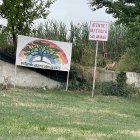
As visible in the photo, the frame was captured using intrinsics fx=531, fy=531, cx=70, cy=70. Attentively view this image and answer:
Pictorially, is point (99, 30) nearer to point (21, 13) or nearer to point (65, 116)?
point (21, 13)

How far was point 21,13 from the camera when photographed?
19.9 m

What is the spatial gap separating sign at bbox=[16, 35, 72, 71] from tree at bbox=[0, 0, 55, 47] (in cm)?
72

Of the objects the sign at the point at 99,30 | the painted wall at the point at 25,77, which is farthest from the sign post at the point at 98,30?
the painted wall at the point at 25,77

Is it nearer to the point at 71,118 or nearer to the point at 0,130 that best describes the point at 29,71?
the point at 71,118

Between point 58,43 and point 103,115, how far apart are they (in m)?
6.84

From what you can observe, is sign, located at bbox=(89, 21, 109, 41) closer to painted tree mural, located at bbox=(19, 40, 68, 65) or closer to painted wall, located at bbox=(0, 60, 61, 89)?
painted tree mural, located at bbox=(19, 40, 68, 65)

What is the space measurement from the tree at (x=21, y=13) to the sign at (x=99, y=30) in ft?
7.28

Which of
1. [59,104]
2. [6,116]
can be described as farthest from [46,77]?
[6,116]

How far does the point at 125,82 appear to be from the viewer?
2098 cm

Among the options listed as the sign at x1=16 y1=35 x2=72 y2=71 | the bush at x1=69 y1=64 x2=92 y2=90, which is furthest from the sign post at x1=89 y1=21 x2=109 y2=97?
the bush at x1=69 y1=64 x2=92 y2=90

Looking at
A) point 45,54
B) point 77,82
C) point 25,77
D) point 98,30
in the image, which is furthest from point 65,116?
point 77,82

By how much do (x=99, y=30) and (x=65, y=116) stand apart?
22.1 ft

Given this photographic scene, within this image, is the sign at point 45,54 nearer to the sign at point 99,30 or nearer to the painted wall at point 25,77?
the painted wall at point 25,77

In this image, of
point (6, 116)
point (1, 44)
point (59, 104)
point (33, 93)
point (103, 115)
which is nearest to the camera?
point (6, 116)
